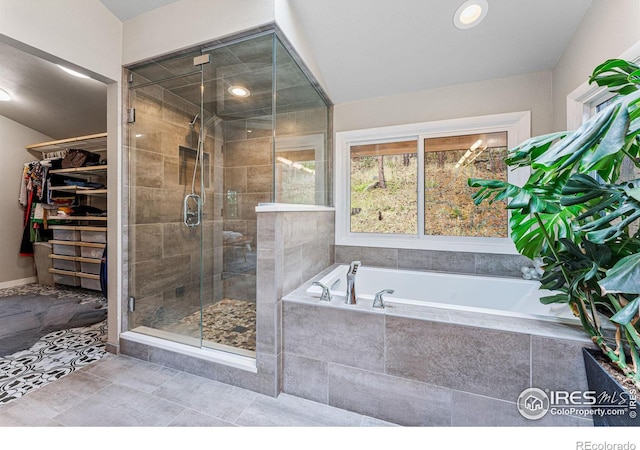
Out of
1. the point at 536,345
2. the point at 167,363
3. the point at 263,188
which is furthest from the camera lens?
the point at 263,188

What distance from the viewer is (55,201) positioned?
3.82m

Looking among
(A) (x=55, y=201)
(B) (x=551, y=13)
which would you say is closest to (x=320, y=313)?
(B) (x=551, y=13)

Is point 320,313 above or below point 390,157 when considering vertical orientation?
below

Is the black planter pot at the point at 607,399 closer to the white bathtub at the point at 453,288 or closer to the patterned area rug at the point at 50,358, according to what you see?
the white bathtub at the point at 453,288

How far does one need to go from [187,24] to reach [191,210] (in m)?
1.61

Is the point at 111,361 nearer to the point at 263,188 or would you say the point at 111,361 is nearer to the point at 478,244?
the point at 263,188

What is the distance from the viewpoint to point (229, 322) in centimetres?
256

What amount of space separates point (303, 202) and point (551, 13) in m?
2.13

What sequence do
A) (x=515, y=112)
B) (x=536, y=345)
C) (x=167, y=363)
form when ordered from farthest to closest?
(x=515, y=112), (x=167, y=363), (x=536, y=345)

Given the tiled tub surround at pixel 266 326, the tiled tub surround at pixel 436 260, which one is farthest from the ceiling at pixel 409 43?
the tiled tub surround at pixel 436 260

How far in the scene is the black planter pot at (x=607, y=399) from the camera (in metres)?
0.94

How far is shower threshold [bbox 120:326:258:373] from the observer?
5.79ft

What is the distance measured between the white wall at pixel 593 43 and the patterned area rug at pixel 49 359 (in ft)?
12.9

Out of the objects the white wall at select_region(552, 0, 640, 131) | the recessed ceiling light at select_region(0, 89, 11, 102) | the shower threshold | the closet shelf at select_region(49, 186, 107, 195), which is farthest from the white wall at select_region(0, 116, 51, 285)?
the white wall at select_region(552, 0, 640, 131)
